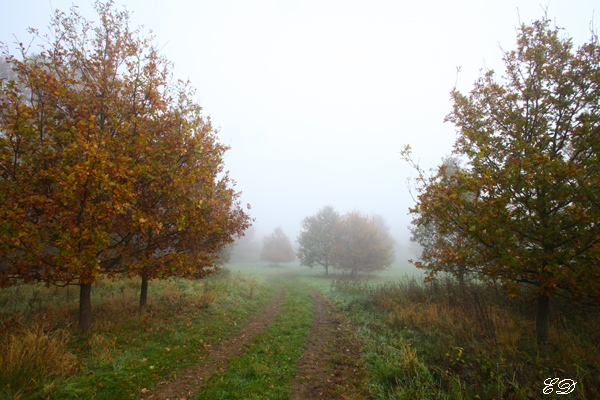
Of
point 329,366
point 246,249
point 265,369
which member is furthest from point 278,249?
point 265,369

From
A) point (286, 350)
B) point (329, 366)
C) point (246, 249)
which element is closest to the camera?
point (329, 366)

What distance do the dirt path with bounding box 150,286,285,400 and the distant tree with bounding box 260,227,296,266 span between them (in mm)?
48758

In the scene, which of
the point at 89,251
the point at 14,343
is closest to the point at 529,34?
the point at 89,251

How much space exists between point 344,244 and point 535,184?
3138 centimetres

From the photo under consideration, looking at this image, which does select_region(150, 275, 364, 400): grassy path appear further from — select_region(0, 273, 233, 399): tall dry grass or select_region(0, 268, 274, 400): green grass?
select_region(0, 273, 233, 399): tall dry grass

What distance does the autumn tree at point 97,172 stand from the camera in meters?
5.28

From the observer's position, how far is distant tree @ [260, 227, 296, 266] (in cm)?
5828

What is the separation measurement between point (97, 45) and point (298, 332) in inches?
473

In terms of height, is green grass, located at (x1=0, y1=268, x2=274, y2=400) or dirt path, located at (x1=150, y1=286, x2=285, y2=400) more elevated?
green grass, located at (x1=0, y1=268, x2=274, y2=400)

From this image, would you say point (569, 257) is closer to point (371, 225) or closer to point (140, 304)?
point (140, 304)

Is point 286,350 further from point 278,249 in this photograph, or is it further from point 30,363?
point 278,249

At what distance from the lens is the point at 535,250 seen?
5.59 metres

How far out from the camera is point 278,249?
61625 mm

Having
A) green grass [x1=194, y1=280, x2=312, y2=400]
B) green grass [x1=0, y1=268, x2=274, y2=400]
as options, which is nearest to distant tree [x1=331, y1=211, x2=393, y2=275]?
green grass [x1=0, y1=268, x2=274, y2=400]
